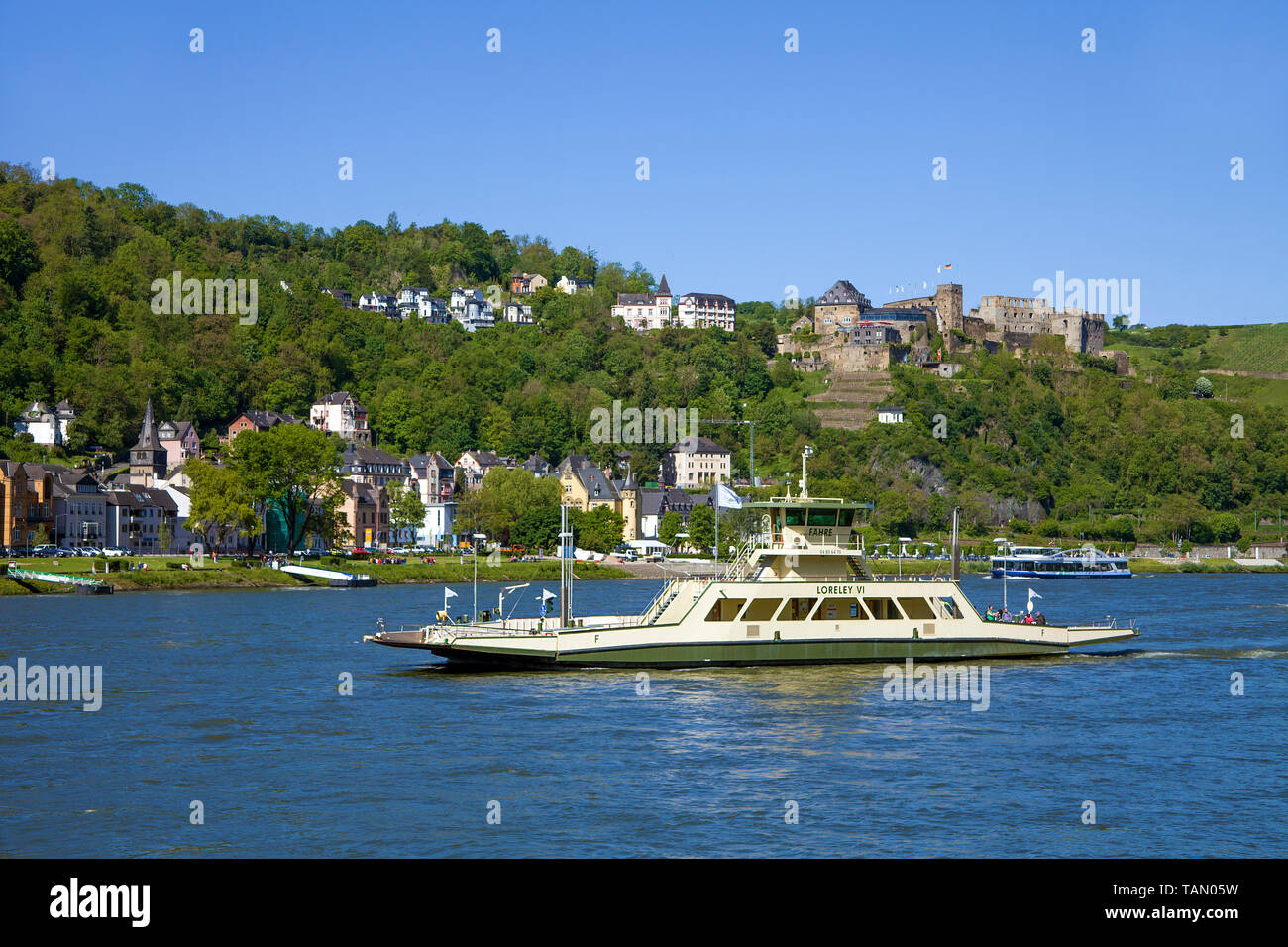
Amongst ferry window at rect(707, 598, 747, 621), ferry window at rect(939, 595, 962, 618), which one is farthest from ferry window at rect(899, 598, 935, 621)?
ferry window at rect(707, 598, 747, 621)

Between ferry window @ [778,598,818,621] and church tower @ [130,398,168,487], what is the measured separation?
120 metres

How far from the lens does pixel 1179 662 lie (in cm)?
5519

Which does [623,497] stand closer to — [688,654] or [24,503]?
[24,503]

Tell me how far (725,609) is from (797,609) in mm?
2819

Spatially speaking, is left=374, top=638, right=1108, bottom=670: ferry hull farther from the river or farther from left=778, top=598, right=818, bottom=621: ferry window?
left=778, top=598, right=818, bottom=621: ferry window

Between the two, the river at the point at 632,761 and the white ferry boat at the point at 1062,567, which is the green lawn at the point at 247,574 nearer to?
the river at the point at 632,761

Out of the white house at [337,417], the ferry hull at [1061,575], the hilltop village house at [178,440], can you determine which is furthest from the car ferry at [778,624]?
the white house at [337,417]

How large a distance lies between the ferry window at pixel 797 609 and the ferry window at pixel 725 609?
1704 millimetres

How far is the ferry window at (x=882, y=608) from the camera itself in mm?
50969

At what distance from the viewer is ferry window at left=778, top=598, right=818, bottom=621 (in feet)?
163

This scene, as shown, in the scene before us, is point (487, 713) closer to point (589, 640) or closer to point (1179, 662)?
point (589, 640)

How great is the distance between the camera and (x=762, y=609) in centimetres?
4950
